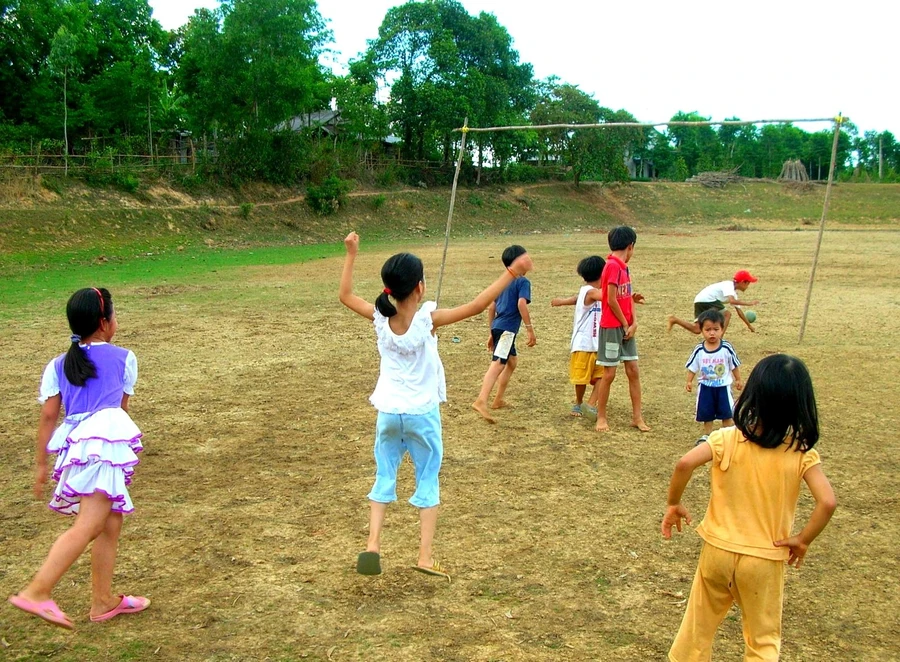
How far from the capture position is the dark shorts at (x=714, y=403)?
20.8 ft

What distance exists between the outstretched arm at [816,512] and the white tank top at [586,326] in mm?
4554

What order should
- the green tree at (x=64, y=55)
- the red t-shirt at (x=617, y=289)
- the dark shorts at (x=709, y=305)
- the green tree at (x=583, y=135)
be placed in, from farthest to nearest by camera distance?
the green tree at (x=583, y=135), the green tree at (x=64, y=55), the dark shorts at (x=709, y=305), the red t-shirt at (x=617, y=289)

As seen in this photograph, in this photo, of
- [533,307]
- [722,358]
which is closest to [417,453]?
[722,358]

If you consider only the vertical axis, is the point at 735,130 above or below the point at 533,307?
above

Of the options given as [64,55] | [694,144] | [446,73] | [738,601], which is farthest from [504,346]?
[694,144]

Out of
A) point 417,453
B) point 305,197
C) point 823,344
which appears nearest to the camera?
point 417,453

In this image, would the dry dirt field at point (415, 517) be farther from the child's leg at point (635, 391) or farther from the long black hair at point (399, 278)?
the long black hair at point (399, 278)

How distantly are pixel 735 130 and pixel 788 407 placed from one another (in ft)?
315

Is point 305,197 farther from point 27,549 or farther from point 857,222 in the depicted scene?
point 27,549

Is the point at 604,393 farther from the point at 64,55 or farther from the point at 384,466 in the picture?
the point at 64,55

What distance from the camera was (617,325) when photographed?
6926 mm

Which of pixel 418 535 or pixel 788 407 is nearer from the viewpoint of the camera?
pixel 788 407

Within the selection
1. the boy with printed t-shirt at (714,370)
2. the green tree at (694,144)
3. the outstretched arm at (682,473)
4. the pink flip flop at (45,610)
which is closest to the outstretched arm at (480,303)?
the outstretched arm at (682,473)

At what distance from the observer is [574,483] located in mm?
5684
